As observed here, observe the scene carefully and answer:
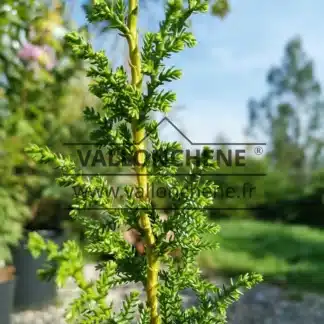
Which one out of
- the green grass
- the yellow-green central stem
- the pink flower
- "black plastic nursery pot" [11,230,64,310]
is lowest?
the green grass

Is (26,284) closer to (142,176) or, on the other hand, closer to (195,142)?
(195,142)

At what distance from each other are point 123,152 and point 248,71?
557 inches

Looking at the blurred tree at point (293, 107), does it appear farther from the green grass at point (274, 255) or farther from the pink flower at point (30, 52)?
the pink flower at point (30, 52)

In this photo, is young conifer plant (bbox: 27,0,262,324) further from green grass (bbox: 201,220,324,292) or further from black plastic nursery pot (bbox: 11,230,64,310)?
green grass (bbox: 201,220,324,292)

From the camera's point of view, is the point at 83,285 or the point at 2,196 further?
the point at 2,196

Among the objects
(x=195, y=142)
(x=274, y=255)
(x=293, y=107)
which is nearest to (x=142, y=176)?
(x=195, y=142)

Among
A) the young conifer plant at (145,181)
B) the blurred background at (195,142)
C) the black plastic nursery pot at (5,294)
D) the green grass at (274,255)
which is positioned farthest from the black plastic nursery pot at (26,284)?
the young conifer plant at (145,181)

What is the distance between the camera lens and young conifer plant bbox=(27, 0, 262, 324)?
62 cm

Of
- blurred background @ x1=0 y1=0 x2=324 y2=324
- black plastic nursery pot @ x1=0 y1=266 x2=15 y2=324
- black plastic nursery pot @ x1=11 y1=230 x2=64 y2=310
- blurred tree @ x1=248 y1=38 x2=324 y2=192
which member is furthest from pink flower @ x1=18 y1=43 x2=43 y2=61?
blurred tree @ x1=248 y1=38 x2=324 y2=192

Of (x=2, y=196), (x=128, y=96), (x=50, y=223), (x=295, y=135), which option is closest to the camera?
(x=128, y=96)

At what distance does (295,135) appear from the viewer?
73.7ft

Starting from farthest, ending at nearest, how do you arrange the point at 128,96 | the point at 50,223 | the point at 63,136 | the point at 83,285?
the point at 50,223
the point at 63,136
the point at 128,96
the point at 83,285

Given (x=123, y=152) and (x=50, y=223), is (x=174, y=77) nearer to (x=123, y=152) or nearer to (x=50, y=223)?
(x=123, y=152)

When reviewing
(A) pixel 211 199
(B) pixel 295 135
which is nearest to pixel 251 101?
(B) pixel 295 135
